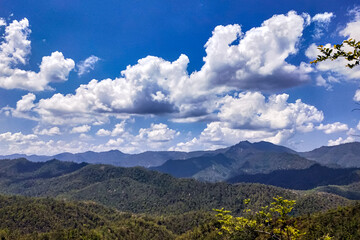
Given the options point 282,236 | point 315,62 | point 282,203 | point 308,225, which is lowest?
point 308,225

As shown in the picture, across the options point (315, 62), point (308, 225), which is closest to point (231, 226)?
point (315, 62)

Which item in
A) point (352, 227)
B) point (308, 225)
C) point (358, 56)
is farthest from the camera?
point (308, 225)

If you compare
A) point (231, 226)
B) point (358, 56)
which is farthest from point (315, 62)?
point (231, 226)

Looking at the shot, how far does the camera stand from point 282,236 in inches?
930

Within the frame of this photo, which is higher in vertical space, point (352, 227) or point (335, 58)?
point (335, 58)

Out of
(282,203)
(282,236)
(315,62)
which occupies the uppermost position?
(315,62)

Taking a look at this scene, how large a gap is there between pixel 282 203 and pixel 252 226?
3265mm

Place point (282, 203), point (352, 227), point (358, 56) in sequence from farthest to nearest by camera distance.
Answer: point (352, 227) < point (282, 203) < point (358, 56)

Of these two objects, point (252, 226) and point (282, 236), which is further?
point (282, 236)

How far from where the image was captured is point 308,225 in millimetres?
197625

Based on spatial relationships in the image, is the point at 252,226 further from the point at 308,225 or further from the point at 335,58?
the point at 308,225

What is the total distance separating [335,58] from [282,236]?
53.8ft

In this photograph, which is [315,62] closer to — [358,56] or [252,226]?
[358,56]

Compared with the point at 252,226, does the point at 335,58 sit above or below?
above
